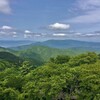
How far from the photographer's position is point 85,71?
76.5 metres

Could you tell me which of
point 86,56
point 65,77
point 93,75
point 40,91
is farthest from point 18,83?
point 86,56

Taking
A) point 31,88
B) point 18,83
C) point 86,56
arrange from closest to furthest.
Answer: point 31,88, point 18,83, point 86,56

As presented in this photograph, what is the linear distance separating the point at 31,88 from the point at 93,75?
1846 centimetres

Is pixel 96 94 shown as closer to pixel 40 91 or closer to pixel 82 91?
pixel 82 91

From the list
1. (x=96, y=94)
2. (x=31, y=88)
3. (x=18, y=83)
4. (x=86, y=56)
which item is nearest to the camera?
(x=96, y=94)

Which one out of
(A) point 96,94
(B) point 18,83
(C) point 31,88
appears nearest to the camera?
(A) point 96,94

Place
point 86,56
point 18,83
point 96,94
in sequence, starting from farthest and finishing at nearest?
point 86,56
point 18,83
point 96,94

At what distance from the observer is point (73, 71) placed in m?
76.1

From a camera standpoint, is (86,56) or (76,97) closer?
(76,97)

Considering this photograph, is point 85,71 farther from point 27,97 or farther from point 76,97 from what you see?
point 27,97

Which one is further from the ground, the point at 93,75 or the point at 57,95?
the point at 93,75

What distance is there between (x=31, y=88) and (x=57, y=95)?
27.5ft

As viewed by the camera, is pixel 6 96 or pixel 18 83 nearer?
pixel 6 96

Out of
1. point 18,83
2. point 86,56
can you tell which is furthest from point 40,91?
point 86,56
